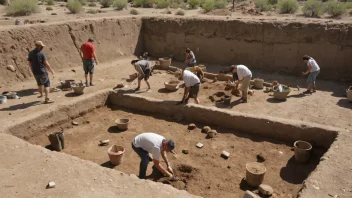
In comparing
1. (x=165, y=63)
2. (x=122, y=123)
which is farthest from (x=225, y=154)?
(x=165, y=63)

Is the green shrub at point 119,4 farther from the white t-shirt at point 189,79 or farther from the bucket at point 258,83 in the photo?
the white t-shirt at point 189,79

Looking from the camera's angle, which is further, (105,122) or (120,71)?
(120,71)

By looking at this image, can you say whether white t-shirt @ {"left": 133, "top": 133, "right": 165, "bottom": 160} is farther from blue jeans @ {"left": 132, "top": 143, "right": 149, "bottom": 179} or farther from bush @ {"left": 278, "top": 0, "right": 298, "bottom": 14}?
bush @ {"left": 278, "top": 0, "right": 298, "bottom": 14}

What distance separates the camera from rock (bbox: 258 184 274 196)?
19.1ft

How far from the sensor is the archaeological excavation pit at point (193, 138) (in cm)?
642

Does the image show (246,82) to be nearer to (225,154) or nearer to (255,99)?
(255,99)

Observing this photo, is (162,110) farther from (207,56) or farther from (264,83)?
(207,56)

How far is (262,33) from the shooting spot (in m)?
13.1

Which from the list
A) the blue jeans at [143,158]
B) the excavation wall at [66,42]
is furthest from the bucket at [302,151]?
the excavation wall at [66,42]

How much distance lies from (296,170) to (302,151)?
1.40ft

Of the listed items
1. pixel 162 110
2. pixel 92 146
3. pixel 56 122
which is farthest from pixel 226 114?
pixel 56 122

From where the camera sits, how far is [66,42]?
41.4 feet

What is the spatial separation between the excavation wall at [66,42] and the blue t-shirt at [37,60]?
2494 millimetres

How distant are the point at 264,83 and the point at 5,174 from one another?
896 cm
